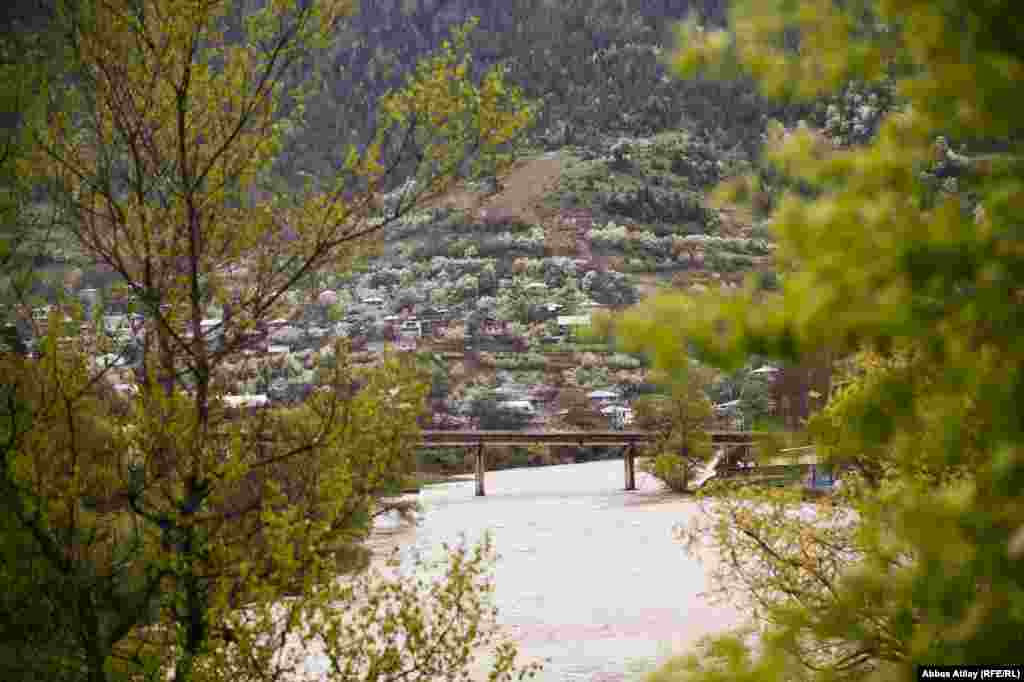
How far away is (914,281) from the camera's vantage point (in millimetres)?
1332

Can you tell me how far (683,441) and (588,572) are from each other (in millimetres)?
9894

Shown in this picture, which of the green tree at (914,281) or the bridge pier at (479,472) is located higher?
the green tree at (914,281)

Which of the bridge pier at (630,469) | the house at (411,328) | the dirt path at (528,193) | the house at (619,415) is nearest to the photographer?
the bridge pier at (630,469)

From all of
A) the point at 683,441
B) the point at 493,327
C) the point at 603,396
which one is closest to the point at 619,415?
the point at 603,396

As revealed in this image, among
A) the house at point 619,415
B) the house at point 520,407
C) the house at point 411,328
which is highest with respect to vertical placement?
the house at point 411,328

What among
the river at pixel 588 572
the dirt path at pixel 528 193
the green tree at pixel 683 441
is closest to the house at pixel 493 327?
the dirt path at pixel 528 193

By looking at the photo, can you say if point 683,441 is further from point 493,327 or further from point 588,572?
point 493,327

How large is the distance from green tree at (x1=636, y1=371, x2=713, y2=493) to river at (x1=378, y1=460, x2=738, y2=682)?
1.85ft

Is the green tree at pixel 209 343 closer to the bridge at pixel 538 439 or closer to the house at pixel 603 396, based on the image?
the bridge at pixel 538 439

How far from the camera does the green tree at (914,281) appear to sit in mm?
1309

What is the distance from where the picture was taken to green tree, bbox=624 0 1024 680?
4.29ft

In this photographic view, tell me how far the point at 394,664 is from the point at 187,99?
2.55m

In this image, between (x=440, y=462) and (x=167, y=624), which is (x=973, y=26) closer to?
(x=167, y=624)

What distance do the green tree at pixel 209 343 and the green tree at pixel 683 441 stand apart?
17910 millimetres
